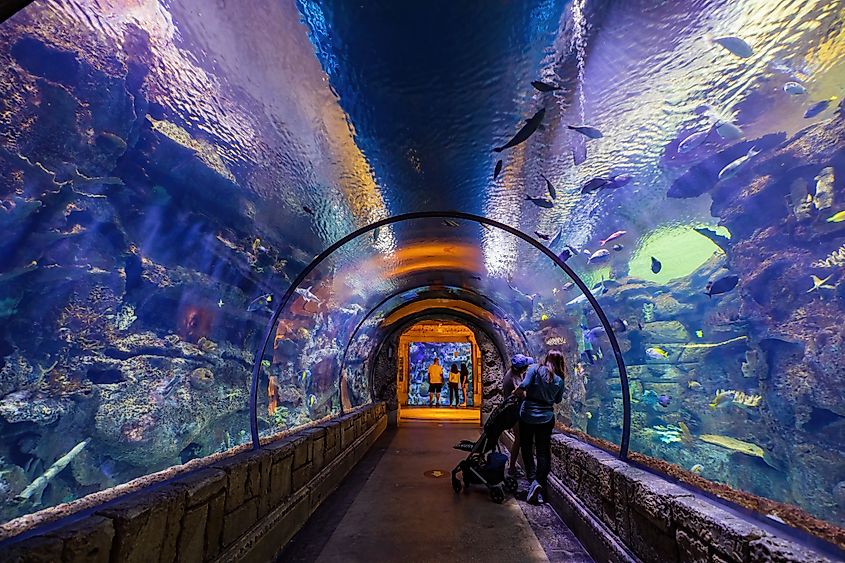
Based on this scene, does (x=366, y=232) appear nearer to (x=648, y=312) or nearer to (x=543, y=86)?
(x=543, y=86)

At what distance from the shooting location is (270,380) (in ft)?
23.8

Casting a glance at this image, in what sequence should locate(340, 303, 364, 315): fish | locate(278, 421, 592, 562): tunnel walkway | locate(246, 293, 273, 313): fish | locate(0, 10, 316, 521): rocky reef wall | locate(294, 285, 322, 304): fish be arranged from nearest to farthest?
locate(0, 10, 316, 521): rocky reef wall, locate(278, 421, 592, 562): tunnel walkway, locate(246, 293, 273, 313): fish, locate(294, 285, 322, 304): fish, locate(340, 303, 364, 315): fish

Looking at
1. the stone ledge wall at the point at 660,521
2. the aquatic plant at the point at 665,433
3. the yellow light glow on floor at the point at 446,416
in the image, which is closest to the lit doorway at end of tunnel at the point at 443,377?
the yellow light glow on floor at the point at 446,416

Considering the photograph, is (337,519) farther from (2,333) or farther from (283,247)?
(2,333)

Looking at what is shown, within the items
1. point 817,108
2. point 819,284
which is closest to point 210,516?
point 817,108

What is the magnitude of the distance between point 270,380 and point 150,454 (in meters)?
2.46

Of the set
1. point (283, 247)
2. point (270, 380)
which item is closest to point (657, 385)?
point (270, 380)

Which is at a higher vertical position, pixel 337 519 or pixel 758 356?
pixel 758 356

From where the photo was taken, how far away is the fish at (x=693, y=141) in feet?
11.2

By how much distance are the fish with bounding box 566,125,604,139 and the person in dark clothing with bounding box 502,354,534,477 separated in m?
3.88

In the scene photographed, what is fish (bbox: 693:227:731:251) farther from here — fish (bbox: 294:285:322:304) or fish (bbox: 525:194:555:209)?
fish (bbox: 294:285:322:304)

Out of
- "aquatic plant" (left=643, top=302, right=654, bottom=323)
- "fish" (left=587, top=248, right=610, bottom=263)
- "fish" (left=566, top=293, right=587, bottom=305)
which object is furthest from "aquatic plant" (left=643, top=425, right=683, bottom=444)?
"fish" (left=587, top=248, right=610, bottom=263)

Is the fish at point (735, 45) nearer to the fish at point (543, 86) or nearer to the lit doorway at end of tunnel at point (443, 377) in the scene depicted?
the fish at point (543, 86)

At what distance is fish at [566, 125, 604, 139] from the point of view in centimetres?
314
